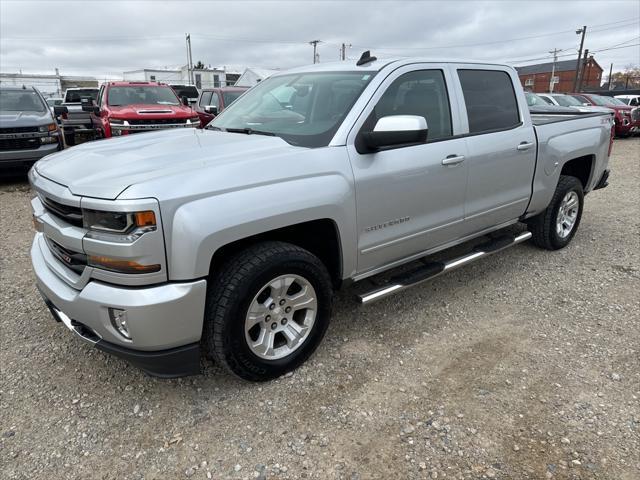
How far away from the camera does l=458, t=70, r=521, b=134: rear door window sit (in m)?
3.65

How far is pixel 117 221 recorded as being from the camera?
7.28ft

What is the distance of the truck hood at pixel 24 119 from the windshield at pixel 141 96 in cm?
222

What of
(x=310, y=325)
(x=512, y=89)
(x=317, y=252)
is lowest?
(x=310, y=325)

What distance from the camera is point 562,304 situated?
384 centimetres

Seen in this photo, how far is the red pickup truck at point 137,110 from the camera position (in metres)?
9.47

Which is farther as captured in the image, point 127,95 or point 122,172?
point 127,95

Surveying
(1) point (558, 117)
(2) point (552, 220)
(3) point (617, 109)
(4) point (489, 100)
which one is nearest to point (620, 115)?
(3) point (617, 109)

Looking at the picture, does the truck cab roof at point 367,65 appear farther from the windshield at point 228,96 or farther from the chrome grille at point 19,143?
the windshield at point 228,96

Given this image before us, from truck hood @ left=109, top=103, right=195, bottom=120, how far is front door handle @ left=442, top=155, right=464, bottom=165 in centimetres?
778

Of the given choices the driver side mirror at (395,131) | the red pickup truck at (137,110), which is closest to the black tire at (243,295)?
the driver side mirror at (395,131)

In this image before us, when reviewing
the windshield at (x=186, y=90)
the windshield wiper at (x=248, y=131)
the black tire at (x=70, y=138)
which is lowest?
the black tire at (x=70, y=138)

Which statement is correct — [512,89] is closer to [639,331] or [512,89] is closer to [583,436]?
[639,331]

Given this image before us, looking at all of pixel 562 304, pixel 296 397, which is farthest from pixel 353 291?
pixel 562 304

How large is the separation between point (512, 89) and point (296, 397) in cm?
324
